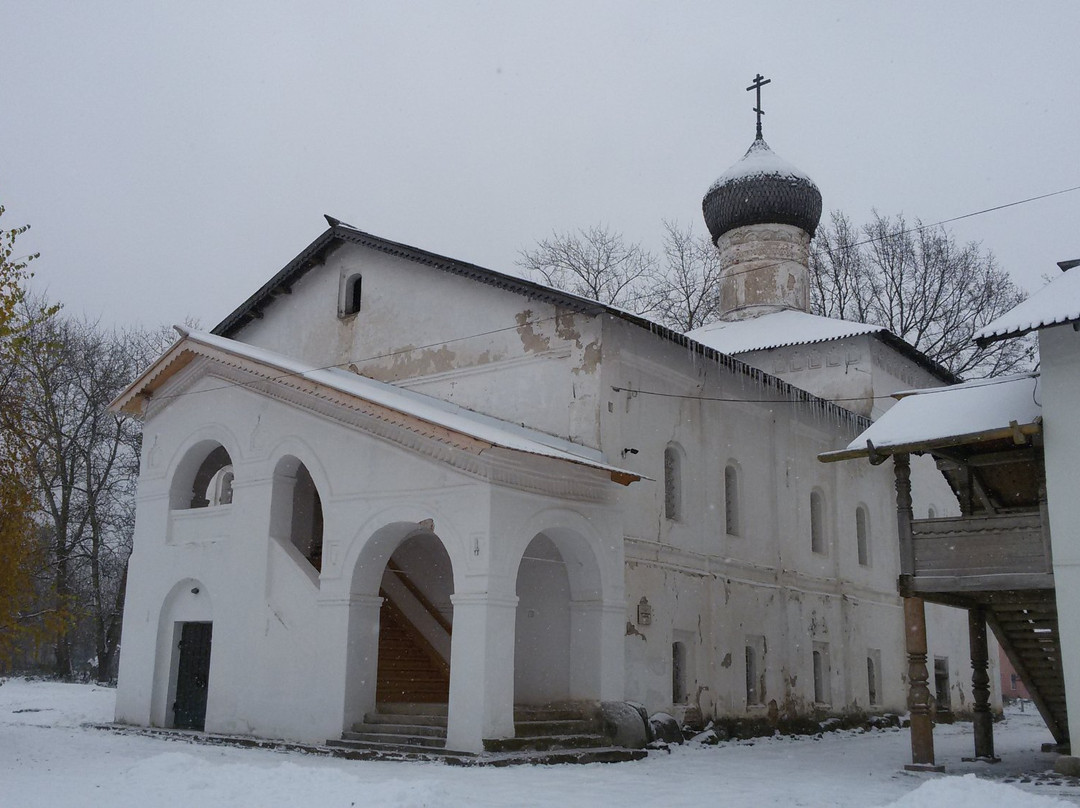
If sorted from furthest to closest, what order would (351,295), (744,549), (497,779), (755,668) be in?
1. (351,295)
2. (744,549)
3. (755,668)
4. (497,779)

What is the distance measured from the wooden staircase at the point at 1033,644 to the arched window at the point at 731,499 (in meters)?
4.88

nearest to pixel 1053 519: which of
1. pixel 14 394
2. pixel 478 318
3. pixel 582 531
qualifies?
pixel 582 531

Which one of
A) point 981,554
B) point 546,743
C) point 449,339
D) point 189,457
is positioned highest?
point 449,339

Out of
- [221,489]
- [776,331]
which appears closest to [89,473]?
[221,489]

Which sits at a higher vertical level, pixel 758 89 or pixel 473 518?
pixel 758 89

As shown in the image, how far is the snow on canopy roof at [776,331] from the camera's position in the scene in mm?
20484

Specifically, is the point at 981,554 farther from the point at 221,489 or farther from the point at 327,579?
the point at 221,489

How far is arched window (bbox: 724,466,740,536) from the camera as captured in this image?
57.4ft

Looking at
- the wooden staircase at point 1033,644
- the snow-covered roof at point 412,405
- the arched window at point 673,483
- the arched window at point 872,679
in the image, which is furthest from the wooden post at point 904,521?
the arched window at point 872,679

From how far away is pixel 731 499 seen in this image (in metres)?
17.7

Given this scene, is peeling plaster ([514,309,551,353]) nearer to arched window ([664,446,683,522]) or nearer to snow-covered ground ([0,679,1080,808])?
arched window ([664,446,683,522])

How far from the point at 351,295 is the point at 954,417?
10423 millimetres

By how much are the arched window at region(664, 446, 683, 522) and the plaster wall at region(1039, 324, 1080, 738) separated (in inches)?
234

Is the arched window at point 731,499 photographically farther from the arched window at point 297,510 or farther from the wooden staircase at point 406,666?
the arched window at point 297,510
